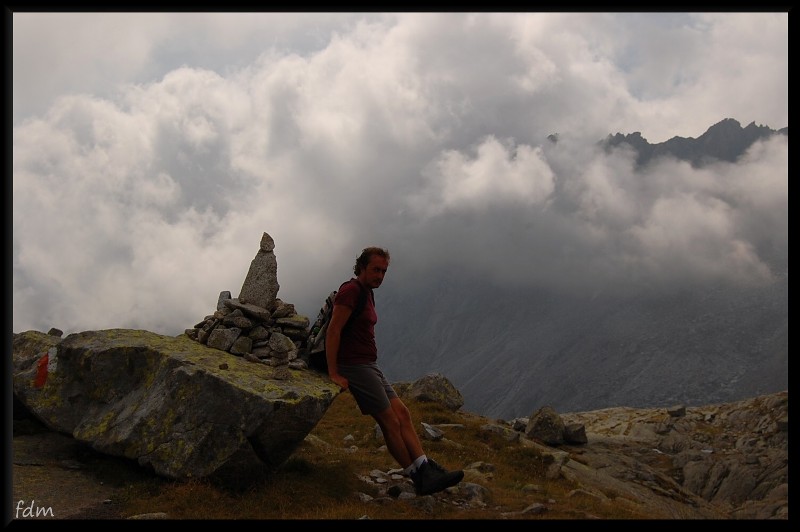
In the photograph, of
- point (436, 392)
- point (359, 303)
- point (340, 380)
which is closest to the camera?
point (340, 380)

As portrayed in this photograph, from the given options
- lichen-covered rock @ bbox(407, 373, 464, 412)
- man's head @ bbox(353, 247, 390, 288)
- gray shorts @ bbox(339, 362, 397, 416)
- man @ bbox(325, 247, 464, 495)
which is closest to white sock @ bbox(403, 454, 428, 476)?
man @ bbox(325, 247, 464, 495)

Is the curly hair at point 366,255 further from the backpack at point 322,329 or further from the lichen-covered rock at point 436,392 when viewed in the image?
the lichen-covered rock at point 436,392

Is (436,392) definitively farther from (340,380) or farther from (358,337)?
(340,380)

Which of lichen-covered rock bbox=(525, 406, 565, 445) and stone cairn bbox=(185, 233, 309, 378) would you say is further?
lichen-covered rock bbox=(525, 406, 565, 445)

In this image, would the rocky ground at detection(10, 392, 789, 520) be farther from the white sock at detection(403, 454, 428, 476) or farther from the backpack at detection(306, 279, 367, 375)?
the white sock at detection(403, 454, 428, 476)

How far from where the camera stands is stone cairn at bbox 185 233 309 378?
17078mm

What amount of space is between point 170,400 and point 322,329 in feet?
14.4

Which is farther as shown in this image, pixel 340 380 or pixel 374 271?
pixel 374 271

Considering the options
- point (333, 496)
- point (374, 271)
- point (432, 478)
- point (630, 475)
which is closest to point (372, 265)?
point (374, 271)

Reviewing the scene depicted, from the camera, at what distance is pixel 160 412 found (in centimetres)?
1436

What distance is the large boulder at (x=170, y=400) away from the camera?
1378cm

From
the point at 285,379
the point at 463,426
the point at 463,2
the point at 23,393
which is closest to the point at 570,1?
the point at 463,2

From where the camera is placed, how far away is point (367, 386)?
1274cm
